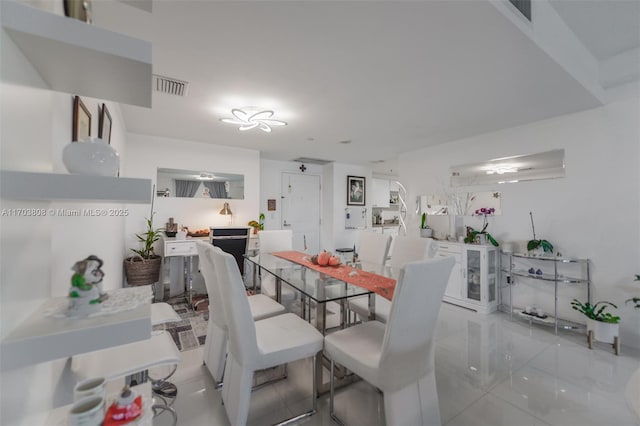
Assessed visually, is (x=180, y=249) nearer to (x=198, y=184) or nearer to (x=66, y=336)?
(x=198, y=184)

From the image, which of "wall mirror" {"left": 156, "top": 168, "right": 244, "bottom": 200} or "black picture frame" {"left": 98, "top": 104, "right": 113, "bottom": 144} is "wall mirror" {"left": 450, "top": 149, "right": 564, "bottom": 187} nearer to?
"wall mirror" {"left": 156, "top": 168, "right": 244, "bottom": 200}

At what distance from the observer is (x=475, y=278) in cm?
356

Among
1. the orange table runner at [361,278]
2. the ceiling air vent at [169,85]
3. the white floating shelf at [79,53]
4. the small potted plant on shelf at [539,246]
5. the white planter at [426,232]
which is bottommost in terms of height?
the orange table runner at [361,278]

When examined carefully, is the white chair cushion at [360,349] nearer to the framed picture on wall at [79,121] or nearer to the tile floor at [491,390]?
the tile floor at [491,390]

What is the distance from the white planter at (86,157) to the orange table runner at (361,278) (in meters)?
1.60

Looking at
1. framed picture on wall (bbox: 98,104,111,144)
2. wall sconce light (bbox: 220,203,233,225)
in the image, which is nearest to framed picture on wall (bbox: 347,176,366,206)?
wall sconce light (bbox: 220,203,233,225)

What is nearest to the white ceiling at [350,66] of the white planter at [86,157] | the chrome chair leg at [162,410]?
the white planter at [86,157]

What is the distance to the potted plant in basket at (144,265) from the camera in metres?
3.40

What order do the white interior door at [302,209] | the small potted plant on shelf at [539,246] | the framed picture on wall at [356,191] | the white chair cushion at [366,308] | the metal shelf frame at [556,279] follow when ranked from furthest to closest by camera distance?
the framed picture on wall at [356,191] → the white interior door at [302,209] → the small potted plant on shelf at [539,246] → the metal shelf frame at [556,279] → the white chair cushion at [366,308]

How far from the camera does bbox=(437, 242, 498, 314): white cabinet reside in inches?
135

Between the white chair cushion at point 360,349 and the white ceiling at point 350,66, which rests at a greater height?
the white ceiling at point 350,66

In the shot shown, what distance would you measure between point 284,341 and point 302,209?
4606 mm

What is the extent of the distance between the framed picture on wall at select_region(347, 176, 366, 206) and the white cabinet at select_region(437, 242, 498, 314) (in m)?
2.92

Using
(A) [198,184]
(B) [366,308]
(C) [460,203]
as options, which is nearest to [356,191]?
(C) [460,203]
